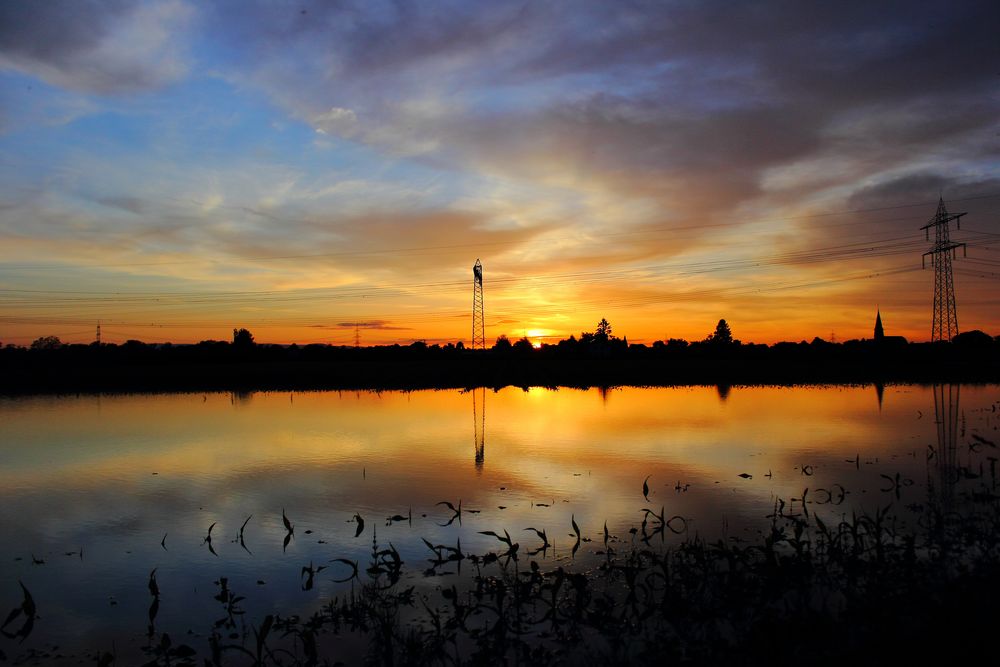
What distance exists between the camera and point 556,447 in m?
23.4

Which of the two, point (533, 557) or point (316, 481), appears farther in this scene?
point (316, 481)

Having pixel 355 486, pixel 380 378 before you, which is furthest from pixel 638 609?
pixel 380 378

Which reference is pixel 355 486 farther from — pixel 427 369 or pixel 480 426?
pixel 427 369

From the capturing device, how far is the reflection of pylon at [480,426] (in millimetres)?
21594

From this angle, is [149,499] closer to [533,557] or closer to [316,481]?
[316,481]

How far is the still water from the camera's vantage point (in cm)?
1054

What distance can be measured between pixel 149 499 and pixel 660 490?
13263 millimetres

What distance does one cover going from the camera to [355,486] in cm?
1747

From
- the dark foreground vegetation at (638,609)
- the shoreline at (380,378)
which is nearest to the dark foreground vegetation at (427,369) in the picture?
the shoreline at (380,378)

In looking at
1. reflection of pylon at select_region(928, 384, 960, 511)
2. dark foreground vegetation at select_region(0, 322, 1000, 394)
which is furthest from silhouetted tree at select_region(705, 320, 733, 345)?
reflection of pylon at select_region(928, 384, 960, 511)

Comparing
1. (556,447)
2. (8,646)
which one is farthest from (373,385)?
(8,646)

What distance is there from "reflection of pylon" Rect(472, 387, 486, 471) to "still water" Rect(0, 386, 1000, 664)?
20 cm

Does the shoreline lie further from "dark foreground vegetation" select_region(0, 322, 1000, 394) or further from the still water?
the still water

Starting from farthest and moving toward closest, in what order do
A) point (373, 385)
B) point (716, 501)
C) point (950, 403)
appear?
point (373, 385) < point (950, 403) < point (716, 501)
